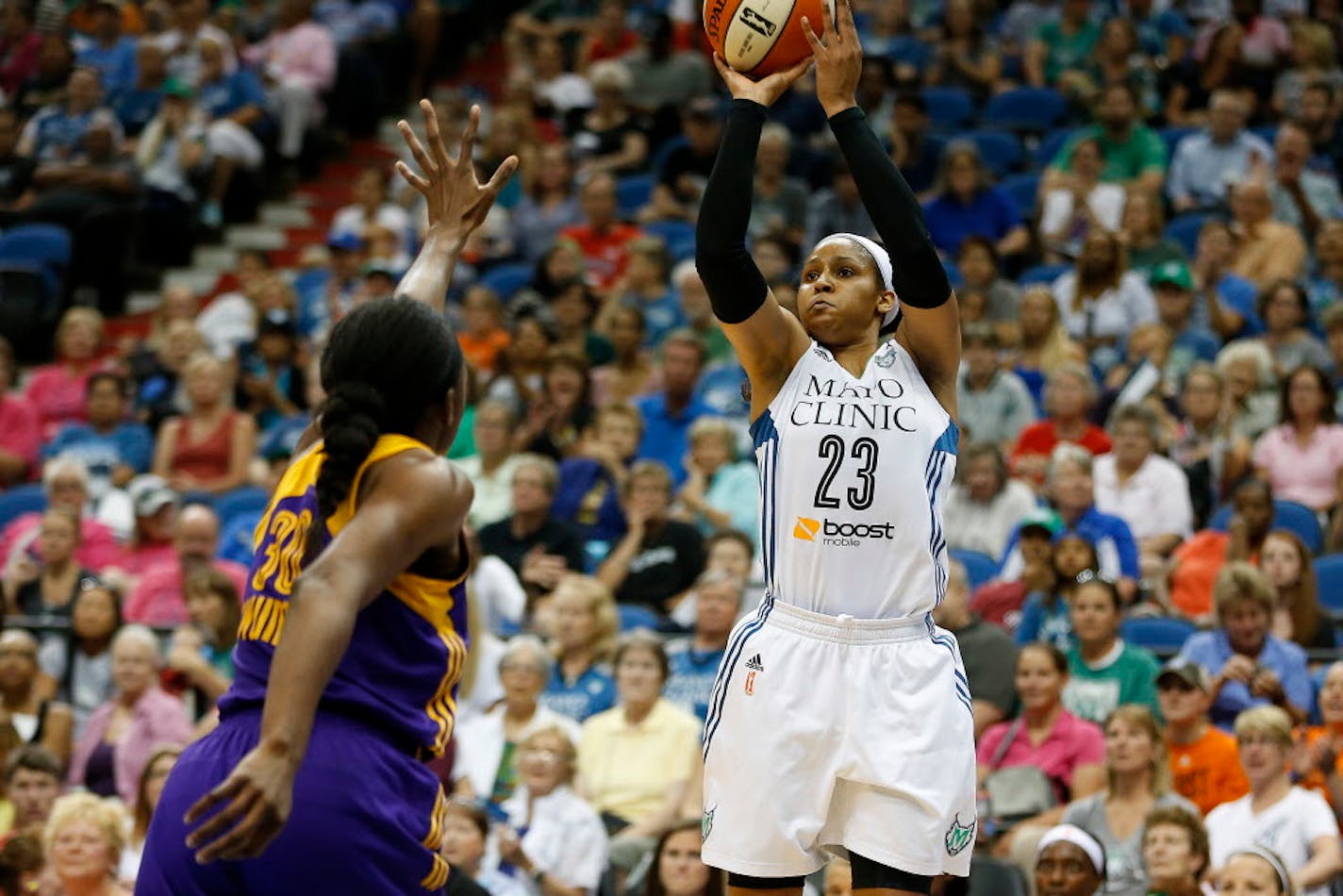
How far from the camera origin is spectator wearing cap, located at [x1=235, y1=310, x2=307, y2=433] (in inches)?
505

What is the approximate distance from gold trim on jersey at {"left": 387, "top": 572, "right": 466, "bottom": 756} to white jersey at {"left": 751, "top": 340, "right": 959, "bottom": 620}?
1.10 m

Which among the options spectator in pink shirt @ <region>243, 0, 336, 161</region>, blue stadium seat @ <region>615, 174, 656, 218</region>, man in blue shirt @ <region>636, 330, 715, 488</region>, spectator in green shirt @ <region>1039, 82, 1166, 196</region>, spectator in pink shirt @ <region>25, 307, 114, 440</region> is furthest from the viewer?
spectator in pink shirt @ <region>243, 0, 336, 161</region>

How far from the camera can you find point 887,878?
460 centimetres

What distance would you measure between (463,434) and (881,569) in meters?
7.69

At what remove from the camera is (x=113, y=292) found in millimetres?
15570

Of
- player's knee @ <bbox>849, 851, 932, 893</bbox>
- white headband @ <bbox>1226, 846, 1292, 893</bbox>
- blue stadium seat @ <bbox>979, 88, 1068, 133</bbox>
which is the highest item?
blue stadium seat @ <bbox>979, 88, 1068, 133</bbox>

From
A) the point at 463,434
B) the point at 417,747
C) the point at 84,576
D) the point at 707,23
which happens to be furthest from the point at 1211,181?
the point at 417,747

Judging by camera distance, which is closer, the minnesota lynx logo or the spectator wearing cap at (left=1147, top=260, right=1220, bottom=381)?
the minnesota lynx logo

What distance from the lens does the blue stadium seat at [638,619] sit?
32.9 feet

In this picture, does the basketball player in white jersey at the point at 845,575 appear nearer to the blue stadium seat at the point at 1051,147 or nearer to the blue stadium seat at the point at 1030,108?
the blue stadium seat at the point at 1051,147

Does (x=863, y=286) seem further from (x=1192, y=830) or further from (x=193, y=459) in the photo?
(x=193, y=459)

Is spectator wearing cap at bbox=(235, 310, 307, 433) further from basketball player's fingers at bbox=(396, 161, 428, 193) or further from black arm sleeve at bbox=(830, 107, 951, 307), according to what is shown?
black arm sleeve at bbox=(830, 107, 951, 307)

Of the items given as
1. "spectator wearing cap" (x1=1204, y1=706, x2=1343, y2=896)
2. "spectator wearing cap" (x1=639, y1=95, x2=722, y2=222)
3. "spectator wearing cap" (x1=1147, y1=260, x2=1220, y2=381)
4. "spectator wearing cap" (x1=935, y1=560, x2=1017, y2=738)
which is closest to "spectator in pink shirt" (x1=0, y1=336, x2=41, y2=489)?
"spectator wearing cap" (x1=639, y1=95, x2=722, y2=222)

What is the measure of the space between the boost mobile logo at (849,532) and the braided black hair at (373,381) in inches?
45.9
